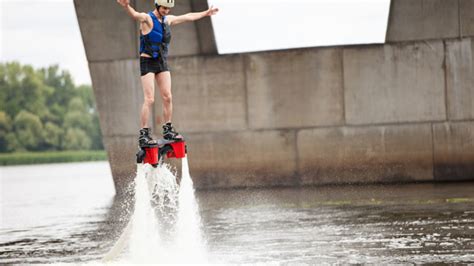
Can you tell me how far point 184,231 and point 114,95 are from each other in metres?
11.8

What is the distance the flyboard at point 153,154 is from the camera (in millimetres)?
12922

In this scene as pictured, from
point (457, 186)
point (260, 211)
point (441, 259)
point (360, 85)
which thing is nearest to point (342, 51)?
point (360, 85)

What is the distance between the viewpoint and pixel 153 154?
13.0 m

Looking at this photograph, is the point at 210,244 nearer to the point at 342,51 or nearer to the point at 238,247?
the point at 238,247

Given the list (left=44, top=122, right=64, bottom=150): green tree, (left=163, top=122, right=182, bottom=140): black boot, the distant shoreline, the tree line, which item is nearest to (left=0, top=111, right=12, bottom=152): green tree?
the tree line

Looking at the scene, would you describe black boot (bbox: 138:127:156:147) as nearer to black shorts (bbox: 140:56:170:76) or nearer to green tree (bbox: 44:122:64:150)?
black shorts (bbox: 140:56:170:76)

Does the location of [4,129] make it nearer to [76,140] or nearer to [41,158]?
[76,140]

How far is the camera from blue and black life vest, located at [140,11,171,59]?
1302 cm

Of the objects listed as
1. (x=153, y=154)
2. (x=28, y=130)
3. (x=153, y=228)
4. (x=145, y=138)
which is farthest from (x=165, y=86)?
(x=28, y=130)

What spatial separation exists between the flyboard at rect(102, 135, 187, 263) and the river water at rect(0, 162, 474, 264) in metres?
0.41

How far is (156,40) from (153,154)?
149cm

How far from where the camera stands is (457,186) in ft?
74.5

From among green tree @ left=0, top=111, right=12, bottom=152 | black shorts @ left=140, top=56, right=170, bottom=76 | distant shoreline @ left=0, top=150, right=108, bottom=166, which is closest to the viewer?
black shorts @ left=140, top=56, right=170, bottom=76

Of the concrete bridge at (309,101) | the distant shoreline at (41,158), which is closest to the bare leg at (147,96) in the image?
the concrete bridge at (309,101)
